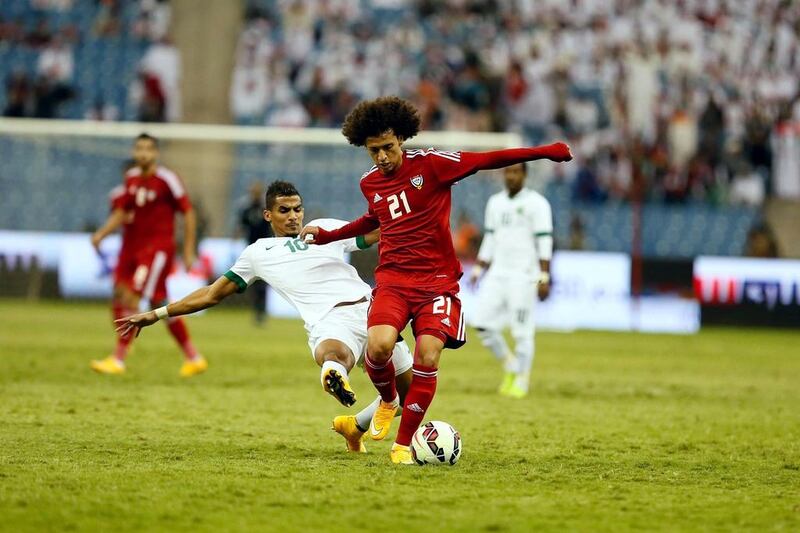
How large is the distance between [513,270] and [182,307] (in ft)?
19.2

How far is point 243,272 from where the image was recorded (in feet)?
26.9

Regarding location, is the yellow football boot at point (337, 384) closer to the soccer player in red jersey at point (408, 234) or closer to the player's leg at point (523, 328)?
the soccer player in red jersey at point (408, 234)

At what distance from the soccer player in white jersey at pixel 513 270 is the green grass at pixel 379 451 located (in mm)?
558

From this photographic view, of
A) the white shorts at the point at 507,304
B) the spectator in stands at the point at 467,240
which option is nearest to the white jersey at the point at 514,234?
the white shorts at the point at 507,304

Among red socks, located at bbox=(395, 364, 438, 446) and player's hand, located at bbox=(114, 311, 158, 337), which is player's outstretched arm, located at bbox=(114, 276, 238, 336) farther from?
red socks, located at bbox=(395, 364, 438, 446)

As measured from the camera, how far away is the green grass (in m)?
5.88

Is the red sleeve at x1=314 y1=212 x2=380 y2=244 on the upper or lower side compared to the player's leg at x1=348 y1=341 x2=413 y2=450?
upper

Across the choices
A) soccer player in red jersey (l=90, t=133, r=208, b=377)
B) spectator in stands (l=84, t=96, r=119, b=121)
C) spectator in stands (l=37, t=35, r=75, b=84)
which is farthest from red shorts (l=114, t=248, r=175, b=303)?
spectator in stands (l=37, t=35, r=75, b=84)

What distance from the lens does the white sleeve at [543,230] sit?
12.7 metres

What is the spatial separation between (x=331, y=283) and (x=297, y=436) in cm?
123

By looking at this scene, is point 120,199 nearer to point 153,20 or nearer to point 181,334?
point 181,334

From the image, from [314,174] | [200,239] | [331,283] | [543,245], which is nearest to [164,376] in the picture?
[543,245]

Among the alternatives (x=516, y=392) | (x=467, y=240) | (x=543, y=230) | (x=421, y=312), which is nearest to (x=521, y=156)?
(x=421, y=312)

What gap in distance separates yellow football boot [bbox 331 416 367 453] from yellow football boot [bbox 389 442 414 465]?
49cm
